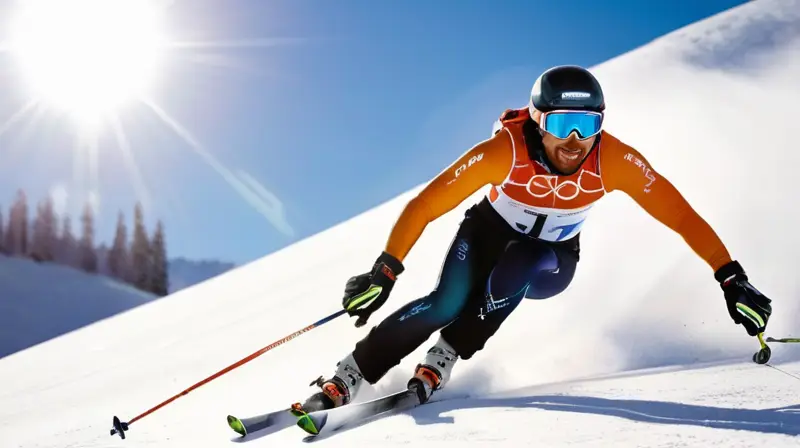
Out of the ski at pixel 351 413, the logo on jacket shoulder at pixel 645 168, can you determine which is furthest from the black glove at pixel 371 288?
the logo on jacket shoulder at pixel 645 168

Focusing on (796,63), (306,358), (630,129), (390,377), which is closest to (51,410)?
(306,358)

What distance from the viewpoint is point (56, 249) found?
51.4 meters

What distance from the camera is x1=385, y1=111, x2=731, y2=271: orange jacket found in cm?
363

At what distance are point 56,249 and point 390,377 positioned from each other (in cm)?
5424

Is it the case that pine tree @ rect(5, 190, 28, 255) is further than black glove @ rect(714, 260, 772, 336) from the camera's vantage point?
Yes

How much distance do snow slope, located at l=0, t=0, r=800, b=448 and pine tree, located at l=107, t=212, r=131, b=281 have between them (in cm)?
3977

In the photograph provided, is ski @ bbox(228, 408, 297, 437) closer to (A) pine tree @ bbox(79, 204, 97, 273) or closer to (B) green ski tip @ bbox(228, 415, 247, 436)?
(B) green ski tip @ bbox(228, 415, 247, 436)

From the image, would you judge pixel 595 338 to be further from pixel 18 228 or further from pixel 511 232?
pixel 18 228

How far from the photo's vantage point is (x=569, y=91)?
359 centimetres

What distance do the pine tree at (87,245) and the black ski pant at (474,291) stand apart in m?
54.2

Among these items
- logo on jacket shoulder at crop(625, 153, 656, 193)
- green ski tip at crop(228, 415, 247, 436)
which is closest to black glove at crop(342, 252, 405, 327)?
green ski tip at crop(228, 415, 247, 436)

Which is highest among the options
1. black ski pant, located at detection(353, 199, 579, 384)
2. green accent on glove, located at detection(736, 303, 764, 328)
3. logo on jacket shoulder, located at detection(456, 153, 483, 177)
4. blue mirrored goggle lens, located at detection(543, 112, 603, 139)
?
logo on jacket shoulder, located at detection(456, 153, 483, 177)

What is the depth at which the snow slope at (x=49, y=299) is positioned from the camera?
46781 mm

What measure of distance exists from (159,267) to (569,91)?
4804 centimetres
